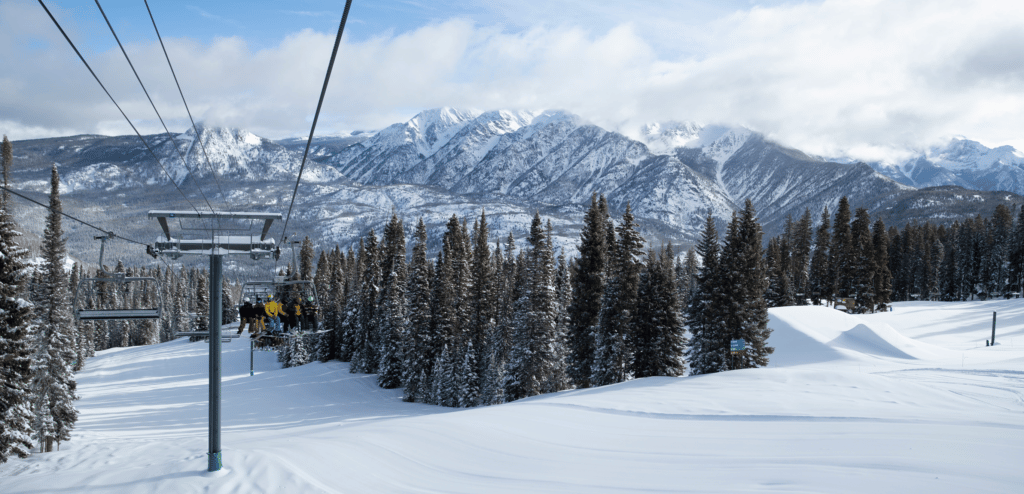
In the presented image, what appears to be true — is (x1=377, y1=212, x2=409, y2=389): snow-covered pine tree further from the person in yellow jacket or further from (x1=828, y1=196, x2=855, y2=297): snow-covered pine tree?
(x1=828, y1=196, x2=855, y2=297): snow-covered pine tree

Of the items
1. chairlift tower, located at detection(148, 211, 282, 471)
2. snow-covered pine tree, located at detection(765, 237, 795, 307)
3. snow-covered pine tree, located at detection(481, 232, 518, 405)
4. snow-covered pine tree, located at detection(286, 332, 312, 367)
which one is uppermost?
chairlift tower, located at detection(148, 211, 282, 471)

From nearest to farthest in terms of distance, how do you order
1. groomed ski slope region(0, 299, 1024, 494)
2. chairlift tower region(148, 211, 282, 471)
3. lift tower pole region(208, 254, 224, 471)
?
chairlift tower region(148, 211, 282, 471) → lift tower pole region(208, 254, 224, 471) → groomed ski slope region(0, 299, 1024, 494)

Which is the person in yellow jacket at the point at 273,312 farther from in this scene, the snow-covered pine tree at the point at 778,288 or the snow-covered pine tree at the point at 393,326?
the snow-covered pine tree at the point at 778,288

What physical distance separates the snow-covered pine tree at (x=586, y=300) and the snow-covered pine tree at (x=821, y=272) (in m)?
49.7

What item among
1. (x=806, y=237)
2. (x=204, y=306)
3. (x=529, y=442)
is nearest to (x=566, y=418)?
(x=529, y=442)

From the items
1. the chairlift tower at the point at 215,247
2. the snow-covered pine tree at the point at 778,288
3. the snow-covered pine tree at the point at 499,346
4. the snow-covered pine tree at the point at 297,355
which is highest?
the chairlift tower at the point at 215,247

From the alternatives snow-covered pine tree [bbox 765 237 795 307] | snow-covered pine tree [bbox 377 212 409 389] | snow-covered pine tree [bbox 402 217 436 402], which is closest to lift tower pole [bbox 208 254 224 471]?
snow-covered pine tree [bbox 402 217 436 402]

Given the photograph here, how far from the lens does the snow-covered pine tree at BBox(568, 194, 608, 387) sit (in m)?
39.2

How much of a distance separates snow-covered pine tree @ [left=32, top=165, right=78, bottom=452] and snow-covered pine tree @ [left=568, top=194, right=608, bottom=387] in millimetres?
29490

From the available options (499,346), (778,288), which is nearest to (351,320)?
(499,346)

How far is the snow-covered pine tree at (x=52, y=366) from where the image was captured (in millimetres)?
27109

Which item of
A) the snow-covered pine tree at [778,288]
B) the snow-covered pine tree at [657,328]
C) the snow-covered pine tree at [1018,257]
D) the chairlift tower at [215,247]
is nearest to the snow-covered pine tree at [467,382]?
the snow-covered pine tree at [657,328]

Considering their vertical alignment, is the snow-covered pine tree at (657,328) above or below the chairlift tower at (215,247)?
below

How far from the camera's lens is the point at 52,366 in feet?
94.4
